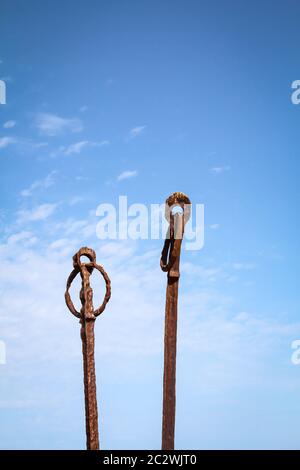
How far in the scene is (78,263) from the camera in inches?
305

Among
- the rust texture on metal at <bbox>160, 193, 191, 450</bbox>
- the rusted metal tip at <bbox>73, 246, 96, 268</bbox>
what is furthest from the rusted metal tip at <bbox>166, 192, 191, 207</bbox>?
the rusted metal tip at <bbox>73, 246, 96, 268</bbox>

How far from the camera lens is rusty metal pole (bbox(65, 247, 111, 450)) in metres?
7.35

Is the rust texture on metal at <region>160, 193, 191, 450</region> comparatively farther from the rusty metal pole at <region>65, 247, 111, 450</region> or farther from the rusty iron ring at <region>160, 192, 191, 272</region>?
the rusty metal pole at <region>65, 247, 111, 450</region>

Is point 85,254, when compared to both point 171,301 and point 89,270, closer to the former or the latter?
point 89,270

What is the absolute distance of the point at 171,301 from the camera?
7.06 m

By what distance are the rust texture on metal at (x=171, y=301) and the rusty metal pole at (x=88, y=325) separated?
917mm

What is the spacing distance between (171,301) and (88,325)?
1.11 m

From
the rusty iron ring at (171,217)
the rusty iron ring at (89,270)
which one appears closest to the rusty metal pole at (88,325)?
the rusty iron ring at (89,270)

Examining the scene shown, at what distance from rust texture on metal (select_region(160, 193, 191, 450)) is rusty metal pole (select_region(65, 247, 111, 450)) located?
3.01ft

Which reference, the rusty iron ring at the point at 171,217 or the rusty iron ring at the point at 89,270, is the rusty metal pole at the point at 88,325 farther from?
the rusty iron ring at the point at 171,217
